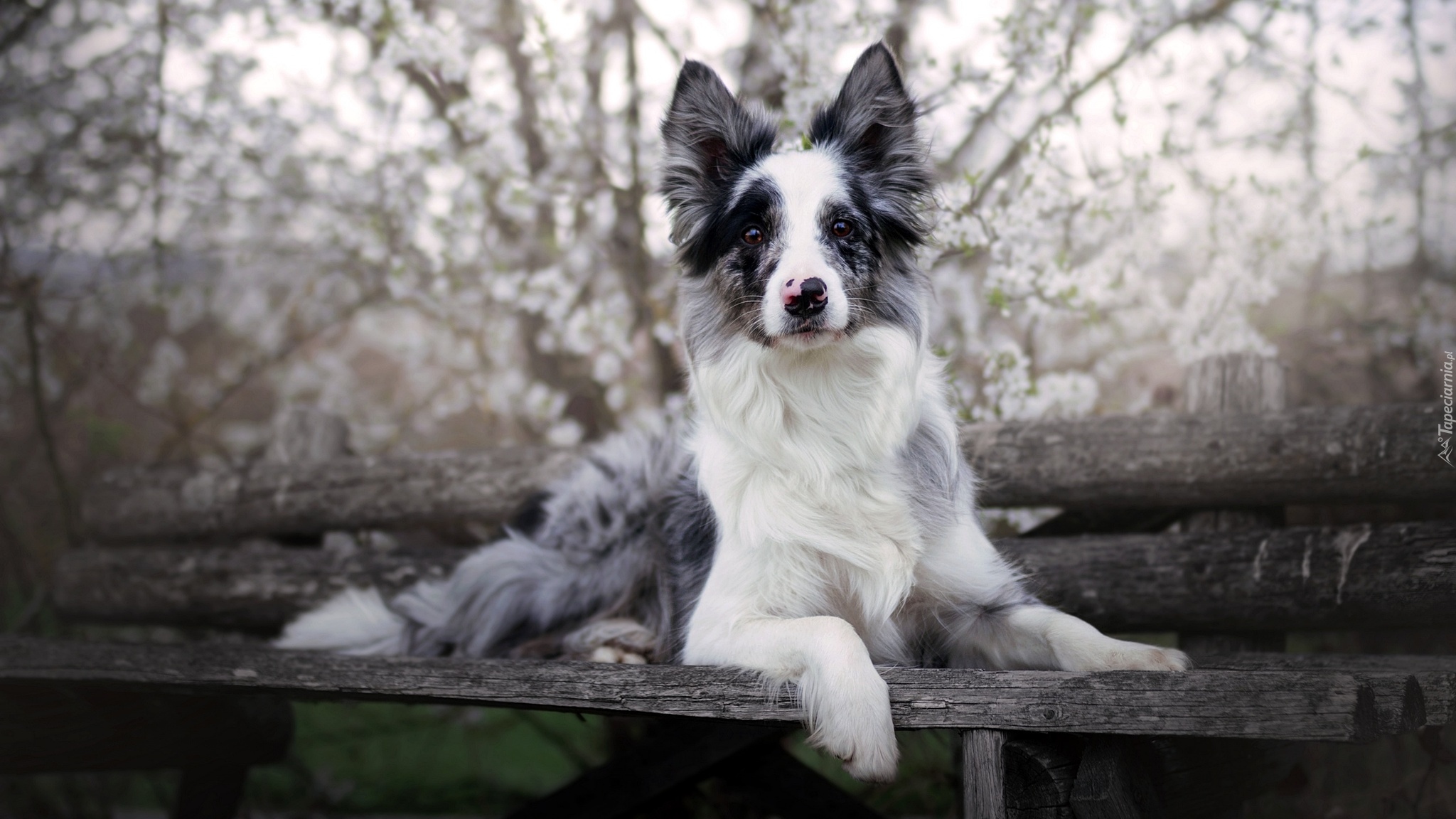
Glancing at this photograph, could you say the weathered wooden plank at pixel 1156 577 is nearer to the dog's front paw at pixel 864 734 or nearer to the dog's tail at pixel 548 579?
the dog's tail at pixel 548 579

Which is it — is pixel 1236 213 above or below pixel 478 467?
above

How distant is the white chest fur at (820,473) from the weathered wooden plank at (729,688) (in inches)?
12.8

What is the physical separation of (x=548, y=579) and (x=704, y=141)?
1.37 metres

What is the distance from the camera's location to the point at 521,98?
422cm

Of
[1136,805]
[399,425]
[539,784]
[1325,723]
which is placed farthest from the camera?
[399,425]

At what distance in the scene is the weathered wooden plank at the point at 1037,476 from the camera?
2.70 meters

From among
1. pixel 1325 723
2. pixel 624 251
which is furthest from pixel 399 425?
pixel 1325 723

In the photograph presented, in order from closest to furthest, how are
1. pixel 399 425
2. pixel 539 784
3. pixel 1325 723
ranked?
pixel 1325 723 → pixel 539 784 → pixel 399 425

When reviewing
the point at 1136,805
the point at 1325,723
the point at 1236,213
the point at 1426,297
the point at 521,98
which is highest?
the point at 521,98

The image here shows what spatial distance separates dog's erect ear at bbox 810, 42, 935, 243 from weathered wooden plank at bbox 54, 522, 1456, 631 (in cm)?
95

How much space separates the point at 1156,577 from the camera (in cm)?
286

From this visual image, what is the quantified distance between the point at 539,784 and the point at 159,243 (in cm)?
311

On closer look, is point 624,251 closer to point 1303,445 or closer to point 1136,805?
point 1303,445

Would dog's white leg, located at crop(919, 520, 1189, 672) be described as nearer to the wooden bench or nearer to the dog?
the dog
